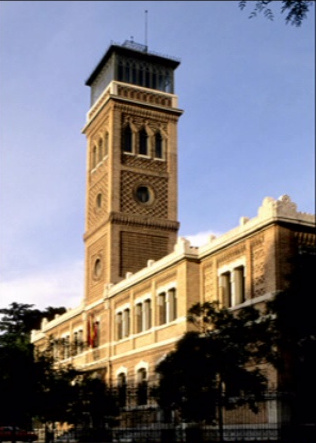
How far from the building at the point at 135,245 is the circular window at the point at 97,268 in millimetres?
65

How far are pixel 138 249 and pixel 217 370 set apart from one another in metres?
22.5

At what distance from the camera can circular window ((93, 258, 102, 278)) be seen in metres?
46.5

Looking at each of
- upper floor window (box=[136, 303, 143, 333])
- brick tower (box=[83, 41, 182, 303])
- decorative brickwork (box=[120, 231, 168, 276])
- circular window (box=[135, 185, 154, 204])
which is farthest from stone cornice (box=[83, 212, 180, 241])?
upper floor window (box=[136, 303, 143, 333])

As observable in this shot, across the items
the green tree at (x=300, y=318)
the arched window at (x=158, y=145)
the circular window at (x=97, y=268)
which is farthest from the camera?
the arched window at (x=158, y=145)

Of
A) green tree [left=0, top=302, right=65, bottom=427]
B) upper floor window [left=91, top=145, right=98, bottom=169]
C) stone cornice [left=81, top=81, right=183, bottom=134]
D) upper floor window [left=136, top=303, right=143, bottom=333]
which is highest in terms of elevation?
stone cornice [left=81, top=81, right=183, bottom=134]

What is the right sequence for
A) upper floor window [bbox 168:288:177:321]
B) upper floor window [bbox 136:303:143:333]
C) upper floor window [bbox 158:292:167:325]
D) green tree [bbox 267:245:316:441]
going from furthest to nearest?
upper floor window [bbox 136:303:143:333] → upper floor window [bbox 158:292:167:325] → upper floor window [bbox 168:288:177:321] → green tree [bbox 267:245:316:441]

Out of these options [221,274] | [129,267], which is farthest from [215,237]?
[129,267]

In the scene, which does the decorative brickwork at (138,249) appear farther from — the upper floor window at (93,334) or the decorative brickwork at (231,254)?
the decorative brickwork at (231,254)

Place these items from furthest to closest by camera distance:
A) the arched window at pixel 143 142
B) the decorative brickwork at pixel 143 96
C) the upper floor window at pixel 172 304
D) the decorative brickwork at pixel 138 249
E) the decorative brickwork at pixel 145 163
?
the arched window at pixel 143 142
the decorative brickwork at pixel 143 96
the decorative brickwork at pixel 145 163
the decorative brickwork at pixel 138 249
the upper floor window at pixel 172 304

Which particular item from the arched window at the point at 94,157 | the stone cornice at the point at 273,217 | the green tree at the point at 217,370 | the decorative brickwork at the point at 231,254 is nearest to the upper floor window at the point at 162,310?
the decorative brickwork at the point at 231,254

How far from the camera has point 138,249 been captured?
148 feet

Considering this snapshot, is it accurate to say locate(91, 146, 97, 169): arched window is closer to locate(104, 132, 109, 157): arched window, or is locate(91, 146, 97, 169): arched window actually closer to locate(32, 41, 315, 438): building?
locate(32, 41, 315, 438): building

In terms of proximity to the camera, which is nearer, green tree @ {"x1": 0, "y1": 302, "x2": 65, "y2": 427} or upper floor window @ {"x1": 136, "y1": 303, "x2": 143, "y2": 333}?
green tree @ {"x1": 0, "y1": 302, "x2": 65, "y2": 427}

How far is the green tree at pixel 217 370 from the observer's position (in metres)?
22.9
